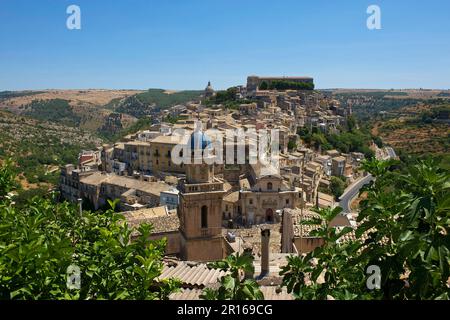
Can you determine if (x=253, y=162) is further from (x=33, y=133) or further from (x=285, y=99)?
(x=33, y=133)

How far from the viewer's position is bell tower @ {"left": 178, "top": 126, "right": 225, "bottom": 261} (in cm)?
1866

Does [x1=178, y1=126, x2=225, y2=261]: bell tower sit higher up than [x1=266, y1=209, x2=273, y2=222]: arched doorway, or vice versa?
[x1=178, y1=126, x2=225, y2=261]: bell tower

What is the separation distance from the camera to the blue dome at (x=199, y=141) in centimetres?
1891

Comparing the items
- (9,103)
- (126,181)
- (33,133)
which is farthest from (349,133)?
(9,103)

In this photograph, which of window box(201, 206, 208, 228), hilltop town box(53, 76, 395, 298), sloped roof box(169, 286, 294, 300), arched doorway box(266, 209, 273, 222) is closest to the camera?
sloped roof box(169, 286, 294, 300)

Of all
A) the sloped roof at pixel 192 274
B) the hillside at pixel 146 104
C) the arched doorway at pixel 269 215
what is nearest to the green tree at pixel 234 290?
the sloped roof at pixel 192 274

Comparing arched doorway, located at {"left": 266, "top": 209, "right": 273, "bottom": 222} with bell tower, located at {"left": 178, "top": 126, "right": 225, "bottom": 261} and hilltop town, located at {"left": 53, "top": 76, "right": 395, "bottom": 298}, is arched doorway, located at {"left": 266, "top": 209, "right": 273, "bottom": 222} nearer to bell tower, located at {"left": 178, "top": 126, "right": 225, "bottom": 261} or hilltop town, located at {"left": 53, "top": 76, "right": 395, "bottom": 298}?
hilltop town, located at {"left": 53, "top": 76, "right": 395, "bottom": 298}

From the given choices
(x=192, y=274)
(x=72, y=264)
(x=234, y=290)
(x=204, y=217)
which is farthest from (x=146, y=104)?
(x=234, y=290)

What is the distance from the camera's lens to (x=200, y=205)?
61.8 ft

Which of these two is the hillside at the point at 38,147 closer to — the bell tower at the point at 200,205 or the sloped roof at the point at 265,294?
the bell tower at the point at 200,205

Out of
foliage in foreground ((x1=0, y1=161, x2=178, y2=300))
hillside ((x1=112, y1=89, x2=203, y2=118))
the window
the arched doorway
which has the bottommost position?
the arched doorway

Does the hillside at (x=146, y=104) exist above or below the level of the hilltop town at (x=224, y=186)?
above

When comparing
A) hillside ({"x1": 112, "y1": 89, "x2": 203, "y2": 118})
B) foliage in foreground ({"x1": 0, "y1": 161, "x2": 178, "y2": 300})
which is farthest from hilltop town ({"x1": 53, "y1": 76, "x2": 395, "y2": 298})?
hillside ({"x1": 112, "y1": 89, "x2": 203, "y2": 118})
